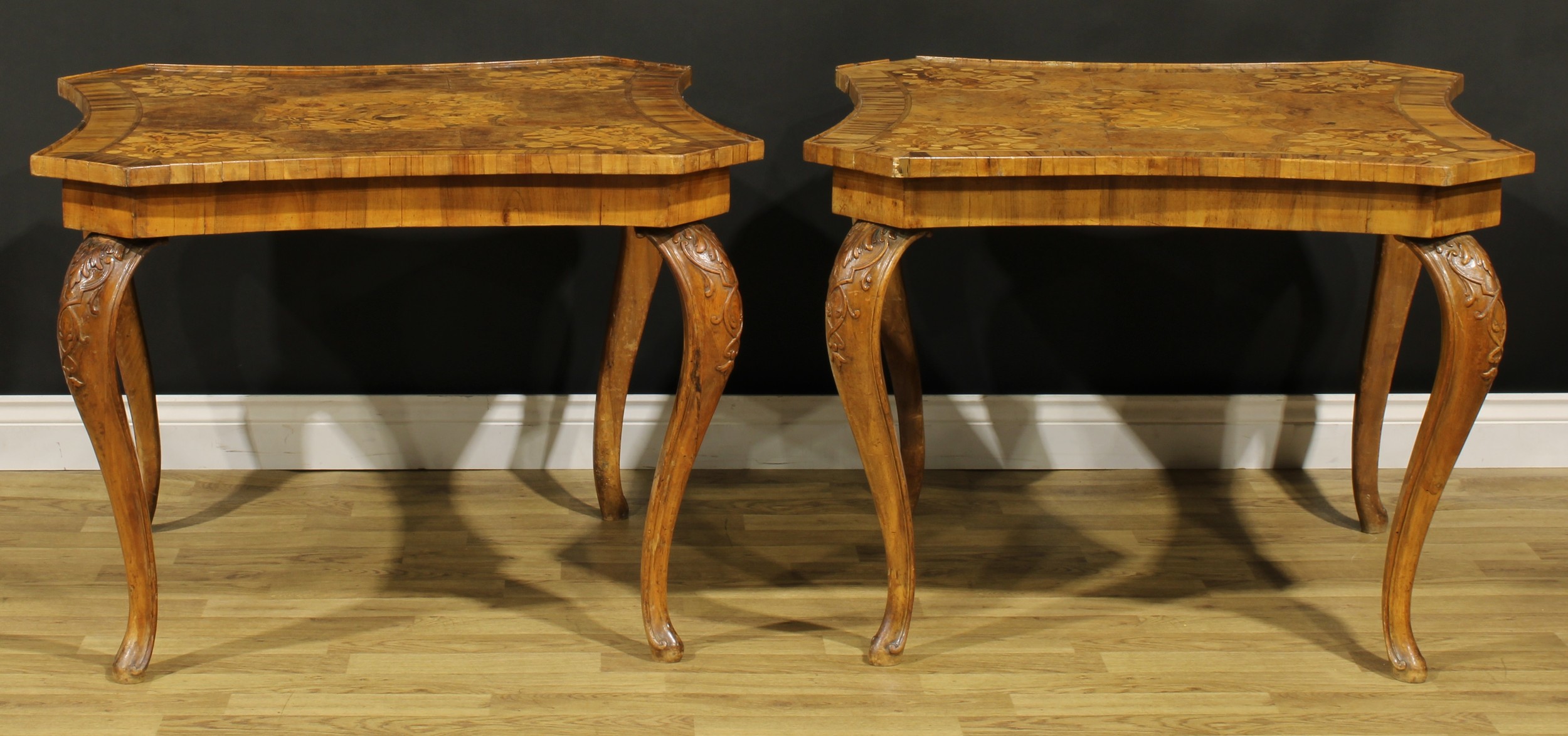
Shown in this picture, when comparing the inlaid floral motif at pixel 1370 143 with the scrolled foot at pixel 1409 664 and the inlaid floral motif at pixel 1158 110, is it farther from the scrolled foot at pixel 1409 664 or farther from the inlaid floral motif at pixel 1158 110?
the scrolled foot at pixel 1409 664

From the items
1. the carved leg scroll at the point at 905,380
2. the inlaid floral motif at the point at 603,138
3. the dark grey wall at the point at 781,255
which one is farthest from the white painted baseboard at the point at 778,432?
the inlaid floral motif at the point at 603,138

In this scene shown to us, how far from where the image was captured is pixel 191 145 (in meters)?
1.67

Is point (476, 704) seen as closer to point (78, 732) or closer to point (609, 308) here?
point (78, 732)

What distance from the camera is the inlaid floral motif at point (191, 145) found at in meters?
1.63

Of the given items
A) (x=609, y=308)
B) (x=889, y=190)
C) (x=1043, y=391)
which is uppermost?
(x=889, y=190)

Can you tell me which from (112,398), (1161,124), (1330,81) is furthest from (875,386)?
(112,398)

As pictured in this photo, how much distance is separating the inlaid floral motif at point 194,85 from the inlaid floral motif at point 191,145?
0.23 metres

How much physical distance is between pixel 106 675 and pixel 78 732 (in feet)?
0.46

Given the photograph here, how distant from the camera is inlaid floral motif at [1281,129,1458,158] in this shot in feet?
5.40

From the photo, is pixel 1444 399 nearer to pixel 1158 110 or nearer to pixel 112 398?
pixel 1158 110

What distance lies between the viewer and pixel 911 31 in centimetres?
239

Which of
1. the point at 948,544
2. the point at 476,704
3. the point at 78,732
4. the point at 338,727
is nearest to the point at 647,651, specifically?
the point at 476,704

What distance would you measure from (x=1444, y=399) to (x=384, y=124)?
139 centimetres

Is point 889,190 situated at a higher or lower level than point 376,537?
higher
